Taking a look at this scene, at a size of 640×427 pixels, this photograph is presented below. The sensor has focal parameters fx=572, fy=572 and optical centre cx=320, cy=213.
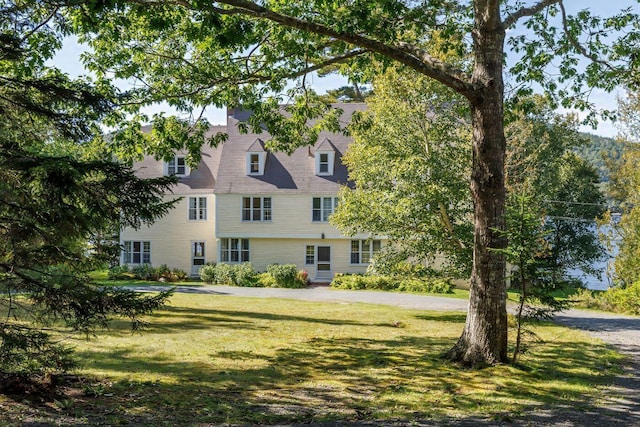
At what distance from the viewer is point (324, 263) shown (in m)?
35.4

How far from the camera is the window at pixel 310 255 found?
3544 centimetres

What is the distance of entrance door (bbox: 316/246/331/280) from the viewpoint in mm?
35306

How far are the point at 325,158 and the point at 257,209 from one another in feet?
17.4

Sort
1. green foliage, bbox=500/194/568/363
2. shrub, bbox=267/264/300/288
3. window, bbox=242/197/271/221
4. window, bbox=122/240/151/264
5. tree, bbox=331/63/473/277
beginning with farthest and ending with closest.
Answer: window, bbox=122/240/151/264
window, bbox=242/197/271/221
shrub, bbox=267/264/300/288
tree, bbox=331/63/473/277
green foliage, bbox=500/194/568/363

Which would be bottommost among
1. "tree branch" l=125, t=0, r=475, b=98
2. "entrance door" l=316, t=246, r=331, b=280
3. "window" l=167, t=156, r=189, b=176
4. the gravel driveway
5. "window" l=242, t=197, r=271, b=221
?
the gravel driveway

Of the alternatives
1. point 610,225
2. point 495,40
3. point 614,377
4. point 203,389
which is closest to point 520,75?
point 495,40

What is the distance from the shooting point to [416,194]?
18188mm

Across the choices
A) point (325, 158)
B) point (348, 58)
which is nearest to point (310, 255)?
point (325, 158)

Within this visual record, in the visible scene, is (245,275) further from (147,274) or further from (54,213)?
(54,213)

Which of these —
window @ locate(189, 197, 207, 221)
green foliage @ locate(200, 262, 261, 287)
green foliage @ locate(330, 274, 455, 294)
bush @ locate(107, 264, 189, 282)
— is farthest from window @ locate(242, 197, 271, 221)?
green foliage @ locate(330, 274, 455, 294)

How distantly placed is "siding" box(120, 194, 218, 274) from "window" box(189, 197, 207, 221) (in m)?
0.25

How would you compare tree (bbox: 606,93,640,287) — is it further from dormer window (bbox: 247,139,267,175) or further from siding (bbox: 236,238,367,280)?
dormer window (bbox: 247,139,267,175)

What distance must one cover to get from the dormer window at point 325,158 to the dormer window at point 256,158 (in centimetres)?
346

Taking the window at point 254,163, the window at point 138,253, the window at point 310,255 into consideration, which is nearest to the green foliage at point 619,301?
the window at point 310,255
